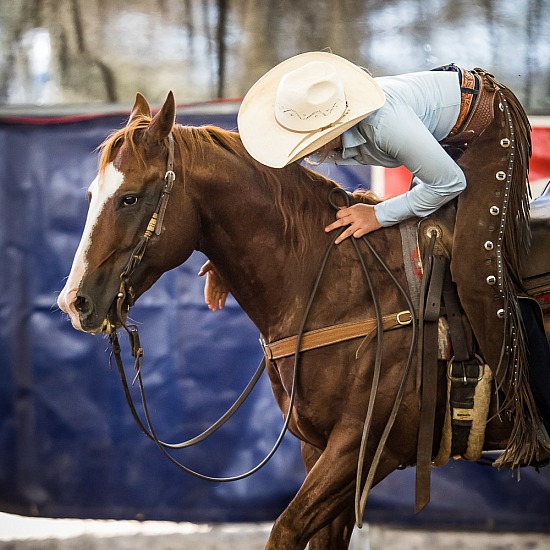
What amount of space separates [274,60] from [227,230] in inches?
74.5

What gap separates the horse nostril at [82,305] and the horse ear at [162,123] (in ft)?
1.57

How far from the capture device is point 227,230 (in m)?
2.28

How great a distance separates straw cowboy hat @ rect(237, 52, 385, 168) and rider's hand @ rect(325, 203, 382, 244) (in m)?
0.25

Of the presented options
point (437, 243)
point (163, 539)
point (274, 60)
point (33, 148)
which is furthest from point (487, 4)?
point (163, 539)

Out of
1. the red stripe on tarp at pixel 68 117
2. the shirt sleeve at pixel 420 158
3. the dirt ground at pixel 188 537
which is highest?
the shirt sleeve at pixel 420 158

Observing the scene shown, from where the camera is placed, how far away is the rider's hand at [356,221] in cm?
230

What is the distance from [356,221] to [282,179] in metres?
0.25

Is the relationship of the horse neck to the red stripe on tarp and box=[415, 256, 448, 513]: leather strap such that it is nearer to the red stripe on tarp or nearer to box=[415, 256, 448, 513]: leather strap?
box=[415, 256, 448, 513]: leather strap

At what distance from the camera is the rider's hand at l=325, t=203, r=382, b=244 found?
7.54ft

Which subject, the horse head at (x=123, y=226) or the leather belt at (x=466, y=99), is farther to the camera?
the leather belt at (x=466, y=99)

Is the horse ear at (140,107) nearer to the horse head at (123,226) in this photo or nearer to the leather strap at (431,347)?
the horse head at (123,226)

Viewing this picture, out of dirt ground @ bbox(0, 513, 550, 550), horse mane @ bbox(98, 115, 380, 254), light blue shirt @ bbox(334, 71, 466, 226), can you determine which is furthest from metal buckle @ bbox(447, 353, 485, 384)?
dirt ground @ bbox(0, 513, 550, 550)

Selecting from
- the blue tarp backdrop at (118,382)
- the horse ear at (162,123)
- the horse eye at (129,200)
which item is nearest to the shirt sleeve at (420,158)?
the horse ear at (162,123)

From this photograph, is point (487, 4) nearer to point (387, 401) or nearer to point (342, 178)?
point (342, 178)
